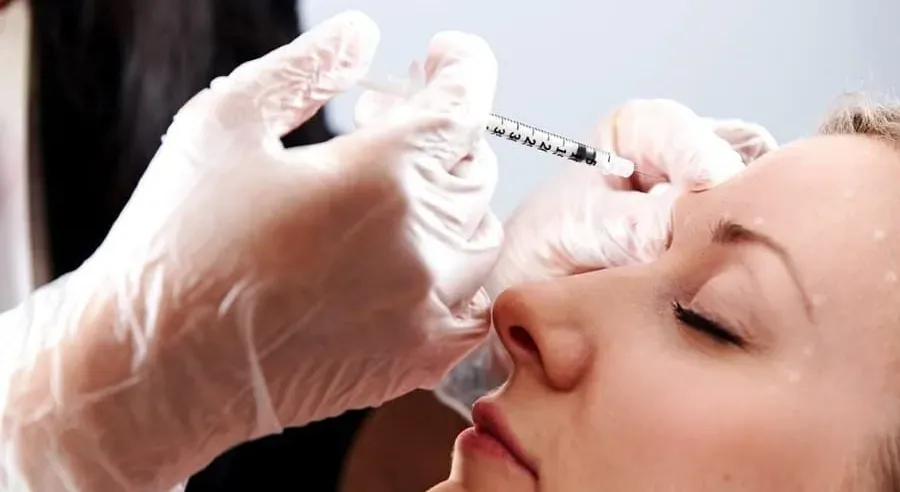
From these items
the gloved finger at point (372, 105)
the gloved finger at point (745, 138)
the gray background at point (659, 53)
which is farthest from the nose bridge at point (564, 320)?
the gray background at point (659, 53)

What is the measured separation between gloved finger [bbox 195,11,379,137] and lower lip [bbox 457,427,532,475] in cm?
28

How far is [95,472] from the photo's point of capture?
26.1 inches

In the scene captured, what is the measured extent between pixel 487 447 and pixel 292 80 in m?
0.32

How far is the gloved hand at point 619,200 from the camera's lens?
1.00 m

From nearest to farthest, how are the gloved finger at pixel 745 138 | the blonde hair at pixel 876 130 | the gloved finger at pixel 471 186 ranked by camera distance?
the blonde hair at pixel 876 130 → the gloved finger at pixel 471 186 → the gloved finger at pixel 745 138

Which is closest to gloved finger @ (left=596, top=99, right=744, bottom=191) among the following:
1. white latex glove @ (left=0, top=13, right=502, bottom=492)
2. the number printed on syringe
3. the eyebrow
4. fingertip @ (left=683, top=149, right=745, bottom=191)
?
fingertip @ (left=683, top=149, right=745, bottom=191)

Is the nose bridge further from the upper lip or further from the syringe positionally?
the syringe

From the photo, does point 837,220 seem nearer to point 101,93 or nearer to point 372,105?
point 372,105

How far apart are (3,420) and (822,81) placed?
1.28 m

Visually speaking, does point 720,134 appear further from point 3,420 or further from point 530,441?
point 3,420

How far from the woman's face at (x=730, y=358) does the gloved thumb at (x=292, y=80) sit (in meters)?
0.23

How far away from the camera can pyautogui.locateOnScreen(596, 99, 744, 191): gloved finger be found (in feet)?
3.26

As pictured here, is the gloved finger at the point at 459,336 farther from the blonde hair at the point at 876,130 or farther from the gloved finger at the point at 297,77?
the blonde hair at the point at 876,130

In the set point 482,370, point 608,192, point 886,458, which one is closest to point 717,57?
point 608,192
